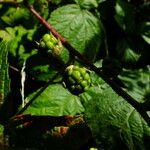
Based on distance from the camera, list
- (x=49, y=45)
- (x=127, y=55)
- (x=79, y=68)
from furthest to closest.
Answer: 1. (x=127, y=55)
2. (x=79, y=68)
3. (x=49, y=45)

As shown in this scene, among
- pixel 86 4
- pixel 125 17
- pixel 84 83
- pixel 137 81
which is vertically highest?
pixel 86 4

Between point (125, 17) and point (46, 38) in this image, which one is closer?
point (46, 38)

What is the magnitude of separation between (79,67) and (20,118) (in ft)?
1.40

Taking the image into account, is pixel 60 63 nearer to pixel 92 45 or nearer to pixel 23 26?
pixel 92 45

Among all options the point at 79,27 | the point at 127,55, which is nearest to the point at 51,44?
the point at 79,27

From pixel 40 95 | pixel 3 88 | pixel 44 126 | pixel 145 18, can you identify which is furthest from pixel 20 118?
pixel 145 18

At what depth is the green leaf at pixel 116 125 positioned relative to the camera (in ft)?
4.20

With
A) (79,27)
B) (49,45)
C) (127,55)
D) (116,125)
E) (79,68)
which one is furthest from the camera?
(127,55)

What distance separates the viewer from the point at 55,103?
170 cm

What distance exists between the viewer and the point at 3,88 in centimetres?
117

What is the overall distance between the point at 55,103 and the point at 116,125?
0.47 metres

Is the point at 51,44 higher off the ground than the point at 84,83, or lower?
higher

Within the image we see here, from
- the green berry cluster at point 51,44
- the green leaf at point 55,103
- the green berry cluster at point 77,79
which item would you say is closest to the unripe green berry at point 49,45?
the green berry cluster at point 51,44

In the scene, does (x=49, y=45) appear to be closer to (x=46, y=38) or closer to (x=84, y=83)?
(x=46, y=38)
